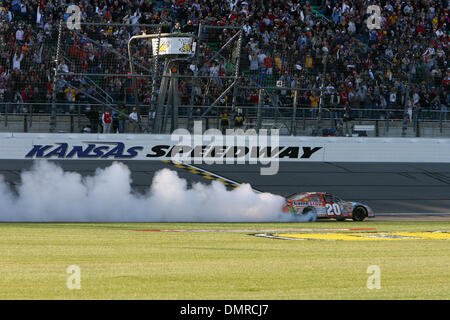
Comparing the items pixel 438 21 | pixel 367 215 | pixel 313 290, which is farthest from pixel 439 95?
pixel 313 290

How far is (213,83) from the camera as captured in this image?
23844mm

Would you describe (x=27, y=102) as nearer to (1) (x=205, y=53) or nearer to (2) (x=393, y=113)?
(1) (x=205, y=53)

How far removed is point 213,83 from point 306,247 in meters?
11.9

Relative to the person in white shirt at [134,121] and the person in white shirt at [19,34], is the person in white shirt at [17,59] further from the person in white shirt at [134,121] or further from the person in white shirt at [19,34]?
the person in white shirt at [134,121]

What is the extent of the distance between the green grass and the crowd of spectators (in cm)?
865

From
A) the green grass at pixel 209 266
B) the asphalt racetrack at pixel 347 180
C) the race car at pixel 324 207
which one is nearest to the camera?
the green grass at pixel 209 266

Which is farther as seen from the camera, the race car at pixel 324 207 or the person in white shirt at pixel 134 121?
the person in white shirt at pixel 134 121

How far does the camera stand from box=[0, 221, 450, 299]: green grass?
7.92 meters

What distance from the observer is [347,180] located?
23.7m

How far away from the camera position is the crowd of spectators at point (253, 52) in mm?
22953

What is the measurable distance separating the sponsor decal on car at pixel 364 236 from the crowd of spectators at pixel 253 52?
915 cm

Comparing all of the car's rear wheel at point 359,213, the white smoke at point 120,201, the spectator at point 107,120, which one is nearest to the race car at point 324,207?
the car's rear wheel at point 359,213

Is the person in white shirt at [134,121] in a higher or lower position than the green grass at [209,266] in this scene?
higher

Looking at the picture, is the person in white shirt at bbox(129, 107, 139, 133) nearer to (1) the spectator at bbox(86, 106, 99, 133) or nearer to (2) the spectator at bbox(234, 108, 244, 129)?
(1) the spectator at bbox(86, 106, 99, 133)
